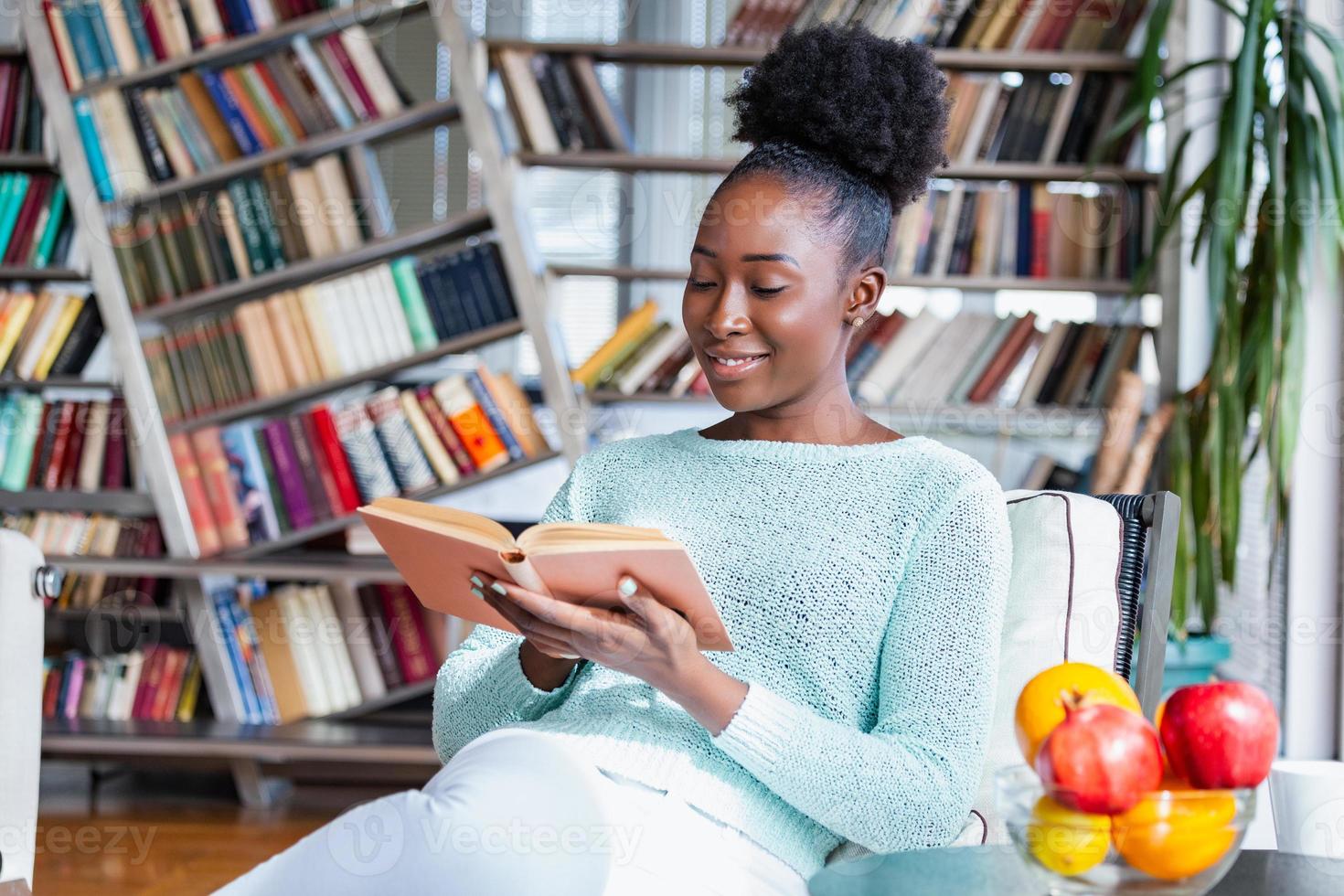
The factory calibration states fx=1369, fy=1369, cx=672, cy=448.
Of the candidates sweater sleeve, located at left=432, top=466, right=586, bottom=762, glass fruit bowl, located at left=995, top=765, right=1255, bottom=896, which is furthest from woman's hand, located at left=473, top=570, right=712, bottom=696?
glass fruit bowl, located at left=995, top=765, right=1255, bottom=896

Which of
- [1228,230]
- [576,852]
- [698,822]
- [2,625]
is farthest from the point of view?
[1228,230]

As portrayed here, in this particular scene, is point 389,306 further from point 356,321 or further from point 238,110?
point 238,110

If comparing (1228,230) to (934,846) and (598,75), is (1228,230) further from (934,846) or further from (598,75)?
(934,846)

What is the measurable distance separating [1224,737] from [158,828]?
8.40 ft

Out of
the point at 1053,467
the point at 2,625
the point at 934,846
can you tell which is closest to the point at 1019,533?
the point at 934,846

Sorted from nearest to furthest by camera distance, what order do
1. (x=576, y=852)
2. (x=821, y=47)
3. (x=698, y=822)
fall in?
(x=576, y=852) → (x=698, y=822) → (x=821, y=47)

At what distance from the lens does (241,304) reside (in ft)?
9.96

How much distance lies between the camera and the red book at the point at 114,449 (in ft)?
10.2

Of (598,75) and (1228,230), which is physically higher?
(598,75)

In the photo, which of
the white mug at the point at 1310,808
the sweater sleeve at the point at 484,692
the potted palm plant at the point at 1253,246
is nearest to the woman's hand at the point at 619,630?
the sweater sleeve at the point at 484,692

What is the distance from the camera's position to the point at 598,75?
126 inches

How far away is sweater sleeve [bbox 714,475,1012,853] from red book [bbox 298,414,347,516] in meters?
2.00

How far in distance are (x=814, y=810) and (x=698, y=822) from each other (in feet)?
0.32

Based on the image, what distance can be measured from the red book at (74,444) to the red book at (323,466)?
535mm
